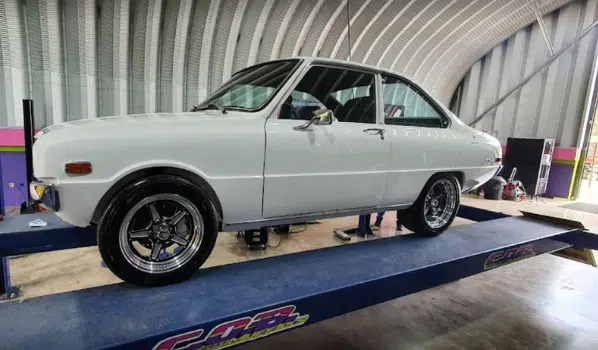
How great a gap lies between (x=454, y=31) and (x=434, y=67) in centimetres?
123

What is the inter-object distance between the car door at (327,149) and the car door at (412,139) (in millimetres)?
111

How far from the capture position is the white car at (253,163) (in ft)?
4.96

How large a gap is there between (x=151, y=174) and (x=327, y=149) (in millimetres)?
1029

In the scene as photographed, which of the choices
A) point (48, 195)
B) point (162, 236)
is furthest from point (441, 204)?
point (48, 195)

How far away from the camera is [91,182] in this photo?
1491mm

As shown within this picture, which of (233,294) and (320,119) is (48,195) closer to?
(233,294)

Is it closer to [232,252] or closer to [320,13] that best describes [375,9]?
[320,13]

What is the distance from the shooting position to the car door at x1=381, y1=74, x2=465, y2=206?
7.91ft

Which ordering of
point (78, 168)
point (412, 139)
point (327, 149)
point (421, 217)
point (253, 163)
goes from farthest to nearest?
point (421, 217) → point (412, 139) → point (327, 149) → point (253, 163) → point (78, 168)

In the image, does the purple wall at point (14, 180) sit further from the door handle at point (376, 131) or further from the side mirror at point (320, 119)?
the door handle at point (376, 131)

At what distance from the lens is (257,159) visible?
5.98 feet

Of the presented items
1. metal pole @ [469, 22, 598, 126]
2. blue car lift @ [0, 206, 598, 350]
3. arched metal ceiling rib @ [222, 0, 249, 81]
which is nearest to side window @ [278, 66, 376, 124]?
blue car lift @ [0, 206, 598, 350]

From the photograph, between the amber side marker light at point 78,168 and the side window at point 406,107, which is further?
the side window at point 406,107

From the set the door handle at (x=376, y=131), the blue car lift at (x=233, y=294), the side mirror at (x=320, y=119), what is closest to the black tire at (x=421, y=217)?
the blue car lift at (x=233, y=294)
